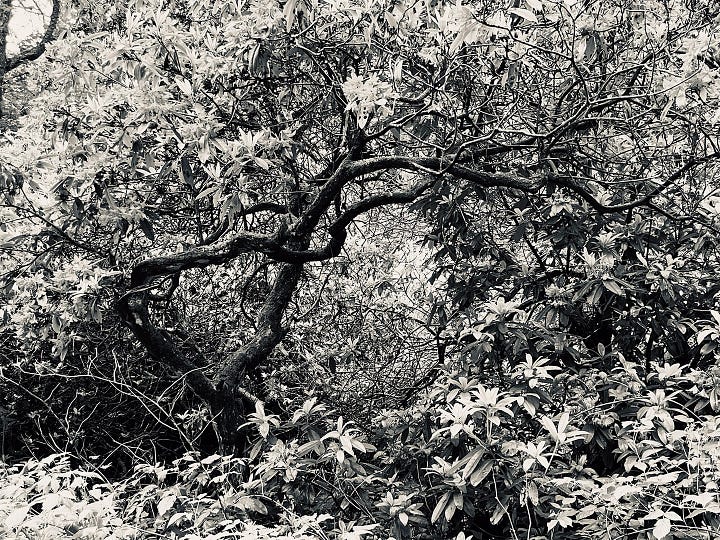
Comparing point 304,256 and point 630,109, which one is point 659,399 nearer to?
point 630,109

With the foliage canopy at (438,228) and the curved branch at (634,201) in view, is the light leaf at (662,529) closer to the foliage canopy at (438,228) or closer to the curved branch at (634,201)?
the foliage canopy at (438,228)

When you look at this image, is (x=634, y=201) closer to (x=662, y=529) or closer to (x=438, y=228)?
(x=438, y=228)

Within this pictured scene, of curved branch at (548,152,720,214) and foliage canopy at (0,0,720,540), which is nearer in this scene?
foliage canopy at (0,0,720,540)

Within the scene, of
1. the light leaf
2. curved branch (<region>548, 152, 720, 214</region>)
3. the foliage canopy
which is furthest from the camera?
curved branch (<region>548, 152, 720, 214</region>)

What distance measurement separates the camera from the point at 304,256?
4.19 m

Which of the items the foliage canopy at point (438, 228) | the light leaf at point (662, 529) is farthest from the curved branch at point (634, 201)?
the light leaf at point (662, 529)

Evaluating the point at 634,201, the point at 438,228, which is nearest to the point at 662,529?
the point at 634,201

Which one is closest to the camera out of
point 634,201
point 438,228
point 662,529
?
point 662,529

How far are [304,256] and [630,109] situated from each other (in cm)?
196

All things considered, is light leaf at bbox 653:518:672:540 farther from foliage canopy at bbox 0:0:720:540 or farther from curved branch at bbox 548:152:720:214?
curved branch at bbox 548:152:720:214

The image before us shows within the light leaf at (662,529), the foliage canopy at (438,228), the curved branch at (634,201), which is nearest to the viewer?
the light leaf at (662,529)

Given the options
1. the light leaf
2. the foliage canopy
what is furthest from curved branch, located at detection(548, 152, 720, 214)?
the light leaf

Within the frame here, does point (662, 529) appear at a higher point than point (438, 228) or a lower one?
lower

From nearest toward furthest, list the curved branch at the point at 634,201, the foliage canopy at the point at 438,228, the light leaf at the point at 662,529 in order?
the light leaf at the point at 662,529 < the foliage canopy at the point at 438,228 < the curved branch at the point at 634,201
